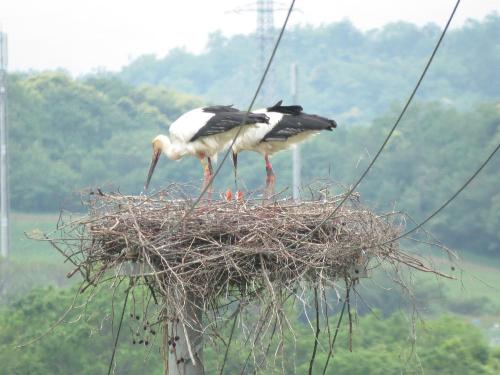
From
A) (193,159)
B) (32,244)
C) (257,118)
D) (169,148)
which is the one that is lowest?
(32,244)

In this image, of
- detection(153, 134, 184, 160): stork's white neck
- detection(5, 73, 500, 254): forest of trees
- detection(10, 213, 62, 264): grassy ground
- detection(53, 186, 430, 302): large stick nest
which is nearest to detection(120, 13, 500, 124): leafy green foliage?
detection(5, 73, 500, 254): forest of trees

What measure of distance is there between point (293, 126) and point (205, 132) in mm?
706

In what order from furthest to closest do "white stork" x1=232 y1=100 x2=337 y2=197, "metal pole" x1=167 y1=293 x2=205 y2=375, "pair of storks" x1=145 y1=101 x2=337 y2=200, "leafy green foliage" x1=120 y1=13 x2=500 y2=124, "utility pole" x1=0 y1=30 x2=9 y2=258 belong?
"leafy green foliage" x1=120 y1=13 x2=500 y2=124 → "utility pole" x1=0 y1=30 x2=9 y2=258 → "white stork" x1=232 y1=100 x2=337 y2=197 → "pair of storks" x1=145 y1=101 x2=337 y2=200 → "metal pole" x1=167 y1=293 x2=205 y2=375

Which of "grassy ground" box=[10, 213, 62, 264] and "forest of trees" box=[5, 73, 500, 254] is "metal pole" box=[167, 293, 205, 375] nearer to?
"grassy ground" box=[10, 213, 62, 264]

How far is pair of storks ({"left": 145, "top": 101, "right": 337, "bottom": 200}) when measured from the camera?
9.19 meters

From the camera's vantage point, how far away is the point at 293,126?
31.1 ft

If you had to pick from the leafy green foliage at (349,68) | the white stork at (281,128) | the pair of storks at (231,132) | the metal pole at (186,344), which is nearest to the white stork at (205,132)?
the pair of storks at (231,132)

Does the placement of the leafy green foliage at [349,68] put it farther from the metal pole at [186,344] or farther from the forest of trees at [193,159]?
the metal pole at [186,344]

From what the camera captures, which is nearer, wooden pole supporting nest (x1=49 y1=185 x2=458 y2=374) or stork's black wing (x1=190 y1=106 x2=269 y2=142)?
wooden pole supporting nest (x1=49 y1=185 x2=458 y2=374)

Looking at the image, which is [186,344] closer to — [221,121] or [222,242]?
[222,242]

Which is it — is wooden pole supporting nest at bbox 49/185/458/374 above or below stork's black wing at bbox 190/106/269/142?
below

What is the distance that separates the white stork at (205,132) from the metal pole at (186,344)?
5.73ft

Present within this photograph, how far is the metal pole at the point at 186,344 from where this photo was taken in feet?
23.8

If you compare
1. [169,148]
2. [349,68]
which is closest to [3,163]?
[169,148]
